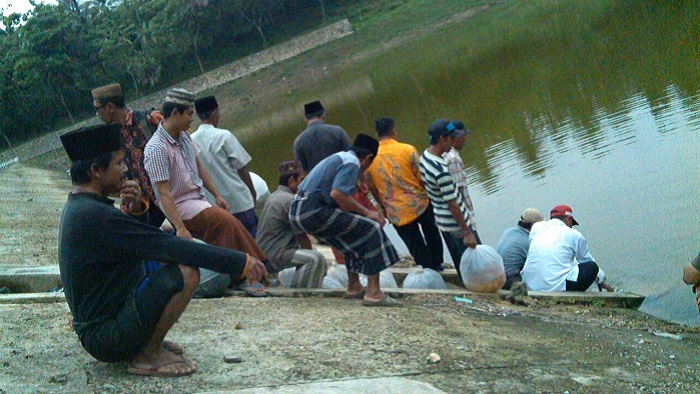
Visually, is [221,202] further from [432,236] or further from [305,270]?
[432,236]

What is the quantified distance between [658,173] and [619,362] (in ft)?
19.1

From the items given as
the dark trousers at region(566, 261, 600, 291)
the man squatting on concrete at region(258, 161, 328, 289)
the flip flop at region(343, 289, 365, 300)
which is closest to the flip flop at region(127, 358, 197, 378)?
the flip flop at region(343, 289, 365, 300)

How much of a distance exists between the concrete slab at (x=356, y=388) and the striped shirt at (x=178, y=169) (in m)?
2.30

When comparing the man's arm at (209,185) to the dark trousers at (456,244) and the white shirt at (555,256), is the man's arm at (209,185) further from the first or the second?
the white shirt at (555,256)

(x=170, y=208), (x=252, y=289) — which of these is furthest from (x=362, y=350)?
(x=170, y=208)

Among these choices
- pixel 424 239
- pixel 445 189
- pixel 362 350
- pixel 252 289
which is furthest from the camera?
pixel 424 239

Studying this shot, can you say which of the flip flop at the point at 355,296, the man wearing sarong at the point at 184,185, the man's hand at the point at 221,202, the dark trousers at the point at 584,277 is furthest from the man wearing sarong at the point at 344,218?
the dark trousers at the point at 584,277

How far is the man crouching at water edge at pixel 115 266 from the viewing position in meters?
4.16

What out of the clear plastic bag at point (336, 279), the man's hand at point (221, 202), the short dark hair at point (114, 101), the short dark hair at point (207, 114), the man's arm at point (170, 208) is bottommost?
the clear plastic bag at point (336, 279)

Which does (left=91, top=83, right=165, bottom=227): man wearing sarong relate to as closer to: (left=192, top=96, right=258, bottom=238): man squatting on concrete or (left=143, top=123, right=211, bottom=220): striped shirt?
(left=143, top=123, right=211, bottom=220): striped shirt

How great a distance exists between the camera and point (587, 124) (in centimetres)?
1457

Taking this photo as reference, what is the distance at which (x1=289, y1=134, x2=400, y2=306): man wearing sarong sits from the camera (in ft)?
20.4

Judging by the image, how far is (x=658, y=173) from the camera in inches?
416

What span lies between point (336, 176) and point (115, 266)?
7.72ft
